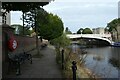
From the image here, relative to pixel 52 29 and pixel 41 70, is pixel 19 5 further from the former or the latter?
pixel 52 29

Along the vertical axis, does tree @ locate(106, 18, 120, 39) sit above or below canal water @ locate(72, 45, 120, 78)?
above

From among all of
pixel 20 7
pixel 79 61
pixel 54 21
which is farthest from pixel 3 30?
pixel 54 21

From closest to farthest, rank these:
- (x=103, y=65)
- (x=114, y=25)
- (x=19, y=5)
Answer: (x=19, y=5) < (x=103, y=65) < (x=114, y=25)

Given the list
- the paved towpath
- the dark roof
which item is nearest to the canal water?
the paved towpath

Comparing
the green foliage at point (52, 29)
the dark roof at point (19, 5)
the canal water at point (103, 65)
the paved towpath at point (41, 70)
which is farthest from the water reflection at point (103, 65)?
the green foliage at point (52, 29)

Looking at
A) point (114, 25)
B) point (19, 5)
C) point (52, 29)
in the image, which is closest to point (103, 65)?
point (19, 5)

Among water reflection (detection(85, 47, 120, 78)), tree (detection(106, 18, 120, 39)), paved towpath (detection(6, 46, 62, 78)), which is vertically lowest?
water reflection (detection(85, 47, 120, 78))

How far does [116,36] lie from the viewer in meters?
123

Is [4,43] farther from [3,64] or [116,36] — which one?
[116,36]

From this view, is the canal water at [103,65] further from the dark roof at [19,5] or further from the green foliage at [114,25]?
the green foliage at [114,25]

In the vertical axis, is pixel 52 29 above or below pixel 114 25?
below

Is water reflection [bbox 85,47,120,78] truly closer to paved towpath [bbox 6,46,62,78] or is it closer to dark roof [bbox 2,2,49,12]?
paved towpath [bbox 6,46,62,78]

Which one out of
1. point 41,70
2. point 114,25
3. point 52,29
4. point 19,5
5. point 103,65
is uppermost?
point 114,25

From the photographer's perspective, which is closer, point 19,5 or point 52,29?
point 19,5
